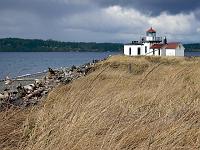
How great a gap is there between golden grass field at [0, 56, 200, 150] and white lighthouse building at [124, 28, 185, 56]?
55.3 m

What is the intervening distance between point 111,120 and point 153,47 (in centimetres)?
5862

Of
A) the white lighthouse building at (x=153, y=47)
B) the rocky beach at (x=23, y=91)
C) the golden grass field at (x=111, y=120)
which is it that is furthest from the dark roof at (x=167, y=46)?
the golden grass field at (x=111, y=120)

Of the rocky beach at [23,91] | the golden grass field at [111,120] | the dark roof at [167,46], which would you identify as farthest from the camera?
the dark roof at [167,46]

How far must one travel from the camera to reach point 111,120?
4.41 meters

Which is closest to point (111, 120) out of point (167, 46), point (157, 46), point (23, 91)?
point (23, 91)

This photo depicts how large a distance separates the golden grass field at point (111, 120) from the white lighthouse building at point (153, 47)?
5534 cm

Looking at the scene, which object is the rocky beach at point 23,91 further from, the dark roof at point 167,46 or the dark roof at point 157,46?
the dark roof at point 157,46

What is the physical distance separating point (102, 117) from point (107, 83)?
1.30m

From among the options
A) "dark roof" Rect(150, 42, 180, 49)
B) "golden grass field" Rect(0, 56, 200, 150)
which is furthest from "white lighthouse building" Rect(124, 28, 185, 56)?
"golden grass field" Rect(0, 56, 200, 150)

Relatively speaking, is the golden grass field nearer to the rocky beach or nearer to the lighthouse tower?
the rocky beach

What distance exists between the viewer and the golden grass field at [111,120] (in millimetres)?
3895

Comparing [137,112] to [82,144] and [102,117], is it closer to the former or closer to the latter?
[102,117]

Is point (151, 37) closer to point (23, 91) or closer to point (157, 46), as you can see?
point (157, 46)

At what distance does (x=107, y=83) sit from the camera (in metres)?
5.64
